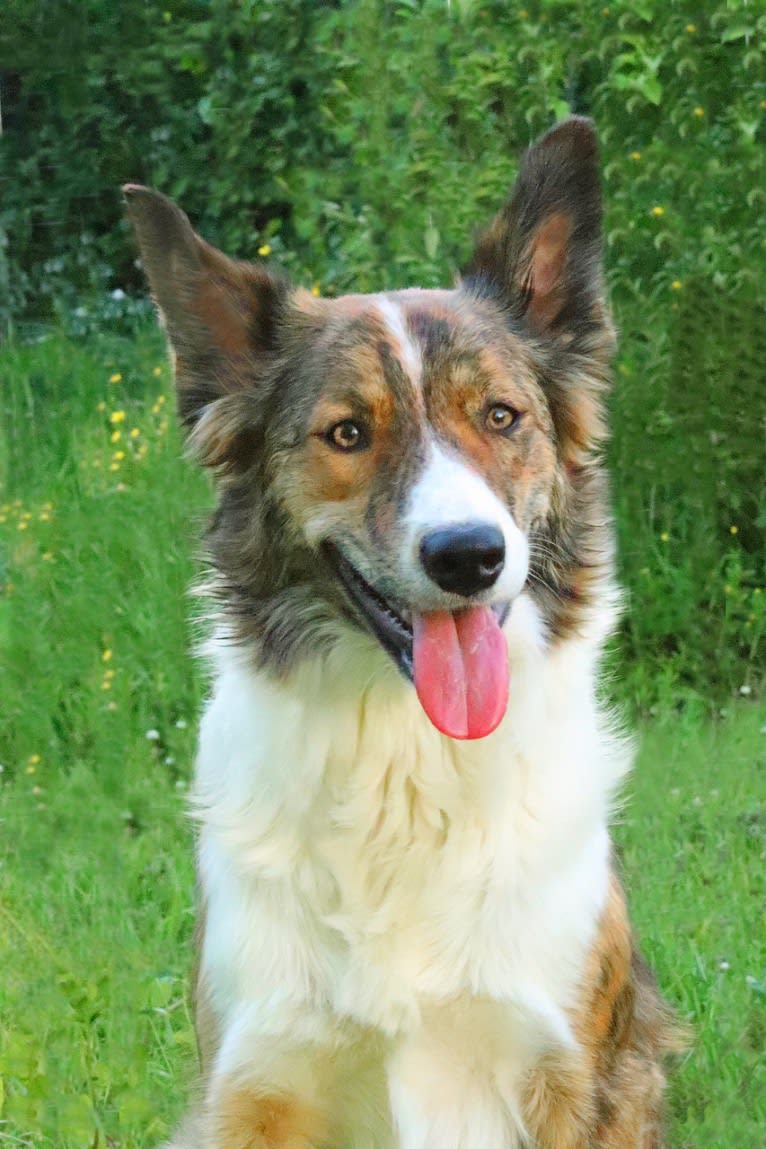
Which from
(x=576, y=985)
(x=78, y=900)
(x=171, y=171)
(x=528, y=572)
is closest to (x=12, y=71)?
(x=171, y=171)

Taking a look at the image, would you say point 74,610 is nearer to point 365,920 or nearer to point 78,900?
point 78,900

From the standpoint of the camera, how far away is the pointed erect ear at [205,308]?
319 cm

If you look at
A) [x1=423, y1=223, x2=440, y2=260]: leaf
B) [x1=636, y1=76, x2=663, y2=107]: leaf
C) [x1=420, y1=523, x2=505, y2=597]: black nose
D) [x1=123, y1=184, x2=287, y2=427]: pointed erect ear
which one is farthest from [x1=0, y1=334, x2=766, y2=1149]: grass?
[x1=636, y1=76, x2=663, y2=107]: leaf

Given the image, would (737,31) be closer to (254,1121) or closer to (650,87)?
(650,87)

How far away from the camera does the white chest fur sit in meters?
3.08

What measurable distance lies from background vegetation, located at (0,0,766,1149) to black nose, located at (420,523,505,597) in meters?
1.77

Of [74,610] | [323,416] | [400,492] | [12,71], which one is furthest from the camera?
[12,71]

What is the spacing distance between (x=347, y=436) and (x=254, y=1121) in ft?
4.49

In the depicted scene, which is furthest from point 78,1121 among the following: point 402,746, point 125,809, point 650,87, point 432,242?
point 650,87

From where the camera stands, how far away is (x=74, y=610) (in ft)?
18.9

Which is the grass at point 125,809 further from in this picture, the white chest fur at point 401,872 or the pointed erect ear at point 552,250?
the pointed erect ear at point 552,250

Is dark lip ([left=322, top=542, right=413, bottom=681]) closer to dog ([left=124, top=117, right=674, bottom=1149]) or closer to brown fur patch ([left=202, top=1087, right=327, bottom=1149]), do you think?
dog ([left=124, top=117, right=674, bottom=1149])

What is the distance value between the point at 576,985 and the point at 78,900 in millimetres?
2109

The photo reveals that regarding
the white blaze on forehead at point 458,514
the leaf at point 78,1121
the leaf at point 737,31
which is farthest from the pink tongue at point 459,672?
the leaf at point 737,31
